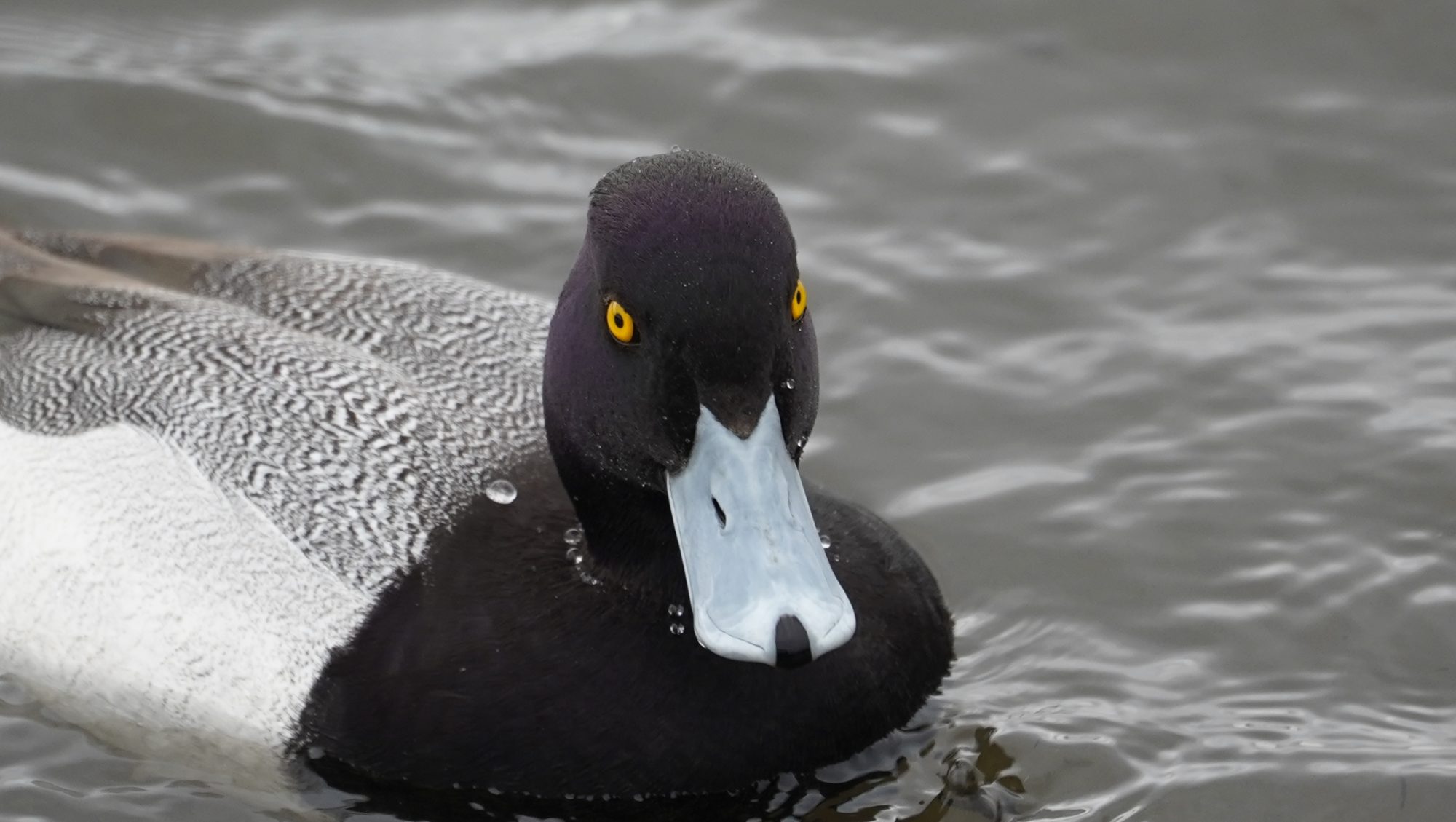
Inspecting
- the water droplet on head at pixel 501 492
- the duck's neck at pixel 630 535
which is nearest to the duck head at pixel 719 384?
the duck's neck at pixel 630 535

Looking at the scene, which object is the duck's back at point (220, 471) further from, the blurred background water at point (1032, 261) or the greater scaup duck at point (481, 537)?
the blurred background water at point (1032, 261)

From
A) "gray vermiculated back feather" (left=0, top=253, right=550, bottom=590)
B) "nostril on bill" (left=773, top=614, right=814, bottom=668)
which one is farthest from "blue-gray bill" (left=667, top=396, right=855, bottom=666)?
"gray vermiculated back feather" (left=0, top=253, right=550, bottom=590)

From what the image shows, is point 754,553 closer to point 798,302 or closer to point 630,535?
point 798,302

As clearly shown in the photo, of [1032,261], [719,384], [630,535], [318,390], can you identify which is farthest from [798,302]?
[1032,261]

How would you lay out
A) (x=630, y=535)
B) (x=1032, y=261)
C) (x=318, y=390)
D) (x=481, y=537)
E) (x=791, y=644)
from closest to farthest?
1. (x=791, y=644)
2. (x=630, y=535)
3. (x=481, y=537)
4. (x=318, y=390)
5. (x=1032, y=261)

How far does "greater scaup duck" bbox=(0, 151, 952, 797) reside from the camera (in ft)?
14.9

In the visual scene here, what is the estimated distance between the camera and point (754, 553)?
444 cm

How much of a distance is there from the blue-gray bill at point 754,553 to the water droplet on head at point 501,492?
1057 millimetres

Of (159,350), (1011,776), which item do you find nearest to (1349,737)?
(1011,776)

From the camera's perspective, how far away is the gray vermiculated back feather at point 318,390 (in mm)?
5590

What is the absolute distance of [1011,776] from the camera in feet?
17.8

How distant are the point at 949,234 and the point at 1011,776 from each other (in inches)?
134

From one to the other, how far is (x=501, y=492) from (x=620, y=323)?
1143 millimetres

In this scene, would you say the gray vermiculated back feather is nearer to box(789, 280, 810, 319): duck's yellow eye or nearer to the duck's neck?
the duck's neck
